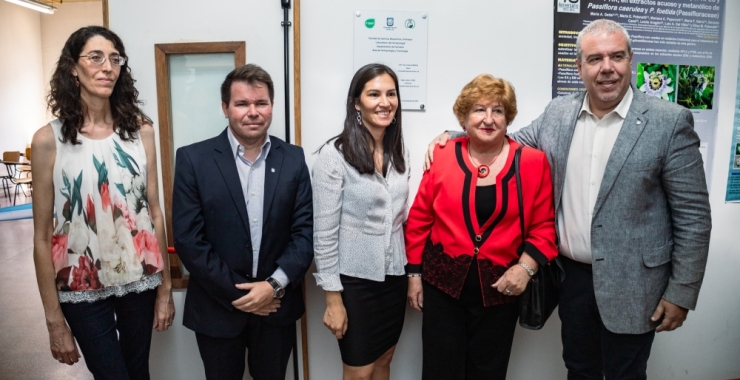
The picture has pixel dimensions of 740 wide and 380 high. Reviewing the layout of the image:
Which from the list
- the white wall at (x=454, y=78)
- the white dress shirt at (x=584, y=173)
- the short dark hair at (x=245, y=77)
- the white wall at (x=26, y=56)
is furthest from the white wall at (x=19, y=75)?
the white dress shirt at (x=584, y=173)

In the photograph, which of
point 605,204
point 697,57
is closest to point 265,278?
point 605,204

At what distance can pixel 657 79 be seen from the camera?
2289 mm

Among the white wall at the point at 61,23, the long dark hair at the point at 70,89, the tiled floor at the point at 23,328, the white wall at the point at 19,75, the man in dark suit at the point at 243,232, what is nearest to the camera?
the long dark hair at the point at 70,89

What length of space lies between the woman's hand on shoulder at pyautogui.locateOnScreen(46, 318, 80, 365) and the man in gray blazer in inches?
73.8

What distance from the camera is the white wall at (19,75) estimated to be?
864 cm

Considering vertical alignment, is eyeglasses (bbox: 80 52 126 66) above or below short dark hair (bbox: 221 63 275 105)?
above

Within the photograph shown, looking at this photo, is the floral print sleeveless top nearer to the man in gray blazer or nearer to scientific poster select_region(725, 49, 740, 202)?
the man in gray blazer

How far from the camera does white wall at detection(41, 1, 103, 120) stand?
30.9ft

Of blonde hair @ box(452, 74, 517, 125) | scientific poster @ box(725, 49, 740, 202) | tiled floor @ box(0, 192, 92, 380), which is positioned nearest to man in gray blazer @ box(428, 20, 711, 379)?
blonde hair @ box(452, 74, 517, 125)

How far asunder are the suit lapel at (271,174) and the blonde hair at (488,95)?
0.74 metres

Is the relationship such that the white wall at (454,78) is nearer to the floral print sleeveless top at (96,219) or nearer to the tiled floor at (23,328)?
the floral print sleeveless top at (96,219)

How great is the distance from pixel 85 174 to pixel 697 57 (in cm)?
296

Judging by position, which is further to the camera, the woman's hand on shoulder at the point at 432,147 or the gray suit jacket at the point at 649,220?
the woman's hand on shoulder at the point at 432,147

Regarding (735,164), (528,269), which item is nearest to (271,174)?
(528,269)
